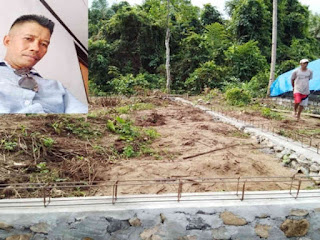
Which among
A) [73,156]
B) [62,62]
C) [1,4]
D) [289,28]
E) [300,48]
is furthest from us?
[289,28]

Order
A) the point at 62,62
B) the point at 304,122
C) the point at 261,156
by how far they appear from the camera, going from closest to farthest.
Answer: the point at 62,62 → the point at 261,156 → the point at 304,122

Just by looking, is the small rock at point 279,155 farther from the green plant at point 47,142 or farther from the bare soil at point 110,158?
the green plant at point 47,142

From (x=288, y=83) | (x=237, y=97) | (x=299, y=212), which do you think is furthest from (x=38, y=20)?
(x=288, y=83)

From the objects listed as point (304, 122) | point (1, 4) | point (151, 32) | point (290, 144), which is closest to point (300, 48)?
point (151, 32)

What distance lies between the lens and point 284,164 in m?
3.34

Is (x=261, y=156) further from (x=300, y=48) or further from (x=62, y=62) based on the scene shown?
(x=300, y=48)

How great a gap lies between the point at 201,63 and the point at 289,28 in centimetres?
814

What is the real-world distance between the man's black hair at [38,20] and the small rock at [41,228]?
171 cm

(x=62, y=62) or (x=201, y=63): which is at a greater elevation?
(x=201, y=63)

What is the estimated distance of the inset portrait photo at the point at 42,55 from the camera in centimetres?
239

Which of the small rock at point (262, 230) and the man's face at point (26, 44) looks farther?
the man's face at point (26, 44)

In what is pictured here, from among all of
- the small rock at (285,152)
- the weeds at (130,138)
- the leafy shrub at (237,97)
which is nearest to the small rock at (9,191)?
the weeds at (130,138)

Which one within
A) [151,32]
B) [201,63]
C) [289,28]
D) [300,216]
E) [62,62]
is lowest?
[300,216]

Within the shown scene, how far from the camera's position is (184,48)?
15.0 metres
